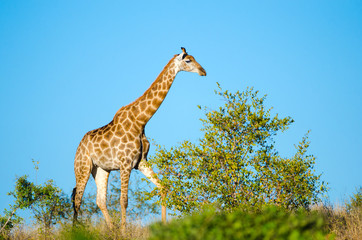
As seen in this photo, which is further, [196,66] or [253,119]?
[196,66]

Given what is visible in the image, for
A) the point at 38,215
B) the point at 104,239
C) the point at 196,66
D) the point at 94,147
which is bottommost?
the point at 104,239

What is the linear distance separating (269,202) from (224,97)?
3468 millimetres

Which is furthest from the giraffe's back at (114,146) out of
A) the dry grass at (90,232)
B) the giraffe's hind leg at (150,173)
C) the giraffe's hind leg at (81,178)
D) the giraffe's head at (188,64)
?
the giraffe's head at (188,64)

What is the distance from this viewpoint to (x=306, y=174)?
502 inches

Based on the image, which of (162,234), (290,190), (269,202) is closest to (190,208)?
(269,202)

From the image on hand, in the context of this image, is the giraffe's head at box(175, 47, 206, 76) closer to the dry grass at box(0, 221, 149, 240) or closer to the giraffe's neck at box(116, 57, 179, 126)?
the giraffe's neck at box(116, 57, 179, 126)

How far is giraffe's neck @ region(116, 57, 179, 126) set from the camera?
14258 millimetres

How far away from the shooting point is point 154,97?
14.4 meters

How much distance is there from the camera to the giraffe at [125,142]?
1379 centimetres

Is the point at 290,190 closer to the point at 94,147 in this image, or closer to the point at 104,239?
the point at 104,239

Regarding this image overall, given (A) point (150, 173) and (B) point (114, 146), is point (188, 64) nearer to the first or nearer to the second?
(B) point (114, 146)

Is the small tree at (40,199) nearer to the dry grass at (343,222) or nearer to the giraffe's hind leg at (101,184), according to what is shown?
the giraffe's hind leg at (101,184)

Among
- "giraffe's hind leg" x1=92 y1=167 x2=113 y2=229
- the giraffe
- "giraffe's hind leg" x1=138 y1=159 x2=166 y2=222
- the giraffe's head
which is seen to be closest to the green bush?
"giraffe's hind leg" x1=138 y1=159 x2=166 y2=222

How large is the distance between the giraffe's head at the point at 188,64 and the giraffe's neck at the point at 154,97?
21 cm
